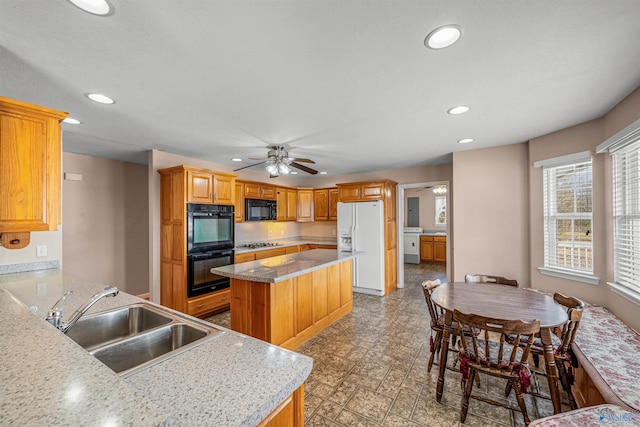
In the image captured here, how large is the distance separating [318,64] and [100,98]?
6.11 feet

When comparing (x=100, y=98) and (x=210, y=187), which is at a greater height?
(x=100, y=98)

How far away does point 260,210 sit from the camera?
17.4 ft

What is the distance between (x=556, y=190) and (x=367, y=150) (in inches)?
93.7

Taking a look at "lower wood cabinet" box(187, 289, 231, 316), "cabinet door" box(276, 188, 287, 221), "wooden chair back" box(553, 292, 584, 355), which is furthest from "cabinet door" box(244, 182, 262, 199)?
"wooden chair back" box(553, 292, 584, 355)

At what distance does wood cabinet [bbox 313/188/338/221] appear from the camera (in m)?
6.18

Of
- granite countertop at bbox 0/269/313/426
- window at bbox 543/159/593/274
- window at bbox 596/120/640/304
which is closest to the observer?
granite countertop at bbox 0/269/313/426

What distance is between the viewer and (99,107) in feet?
7.82

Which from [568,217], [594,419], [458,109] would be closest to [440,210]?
[568,217]

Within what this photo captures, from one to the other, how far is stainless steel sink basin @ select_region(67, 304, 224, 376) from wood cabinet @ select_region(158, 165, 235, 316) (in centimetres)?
217

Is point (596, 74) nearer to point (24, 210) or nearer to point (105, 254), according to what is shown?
point (24, 210)

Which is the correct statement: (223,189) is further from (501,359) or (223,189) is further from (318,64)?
(501,359)

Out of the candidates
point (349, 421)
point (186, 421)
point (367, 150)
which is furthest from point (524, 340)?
point (367, 150)

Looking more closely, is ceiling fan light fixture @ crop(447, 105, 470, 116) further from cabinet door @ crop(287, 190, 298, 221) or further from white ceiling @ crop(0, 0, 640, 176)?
cabinet door @ crop(287, 190, 298, 221)

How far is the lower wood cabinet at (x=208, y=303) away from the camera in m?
3.72
